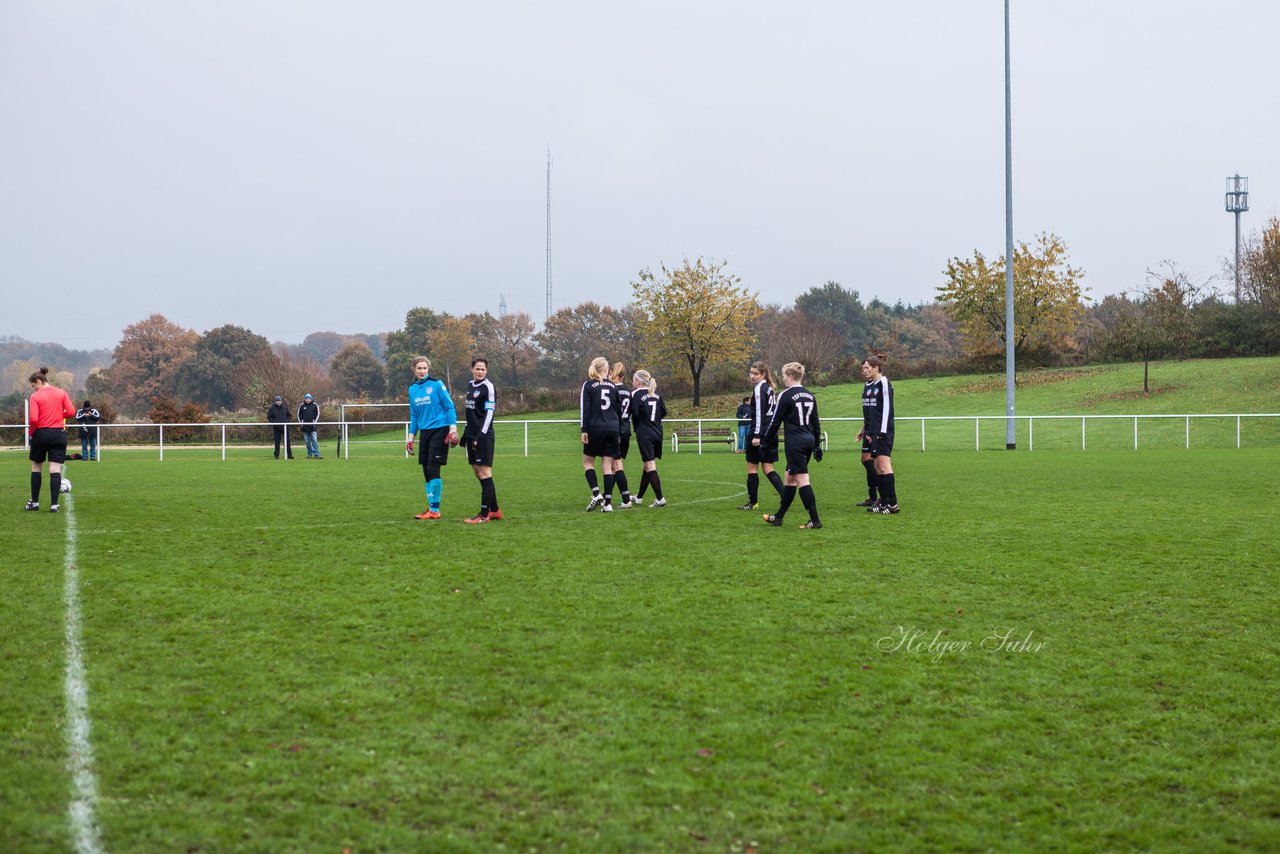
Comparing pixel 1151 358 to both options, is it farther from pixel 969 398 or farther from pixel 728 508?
pixel 728 508

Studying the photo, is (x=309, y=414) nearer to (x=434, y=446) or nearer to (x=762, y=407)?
(x=434, y=446)

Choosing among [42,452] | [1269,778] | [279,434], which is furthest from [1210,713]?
[279,434]

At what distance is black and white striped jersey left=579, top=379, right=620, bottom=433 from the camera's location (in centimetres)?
1232

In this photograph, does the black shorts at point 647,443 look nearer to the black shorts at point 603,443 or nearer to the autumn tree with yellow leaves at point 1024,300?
the black shorts at point 603,443

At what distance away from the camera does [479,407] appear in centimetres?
1159

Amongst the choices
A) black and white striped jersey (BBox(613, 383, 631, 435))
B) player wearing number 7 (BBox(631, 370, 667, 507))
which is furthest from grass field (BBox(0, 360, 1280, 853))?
player wearing number 7 (BBox(631, 370, 667, 507))

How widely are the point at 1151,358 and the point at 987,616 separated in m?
51.2

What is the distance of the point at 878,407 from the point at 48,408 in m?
9.71

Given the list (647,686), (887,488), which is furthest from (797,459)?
(647,686)

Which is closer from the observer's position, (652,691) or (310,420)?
(652,691)
